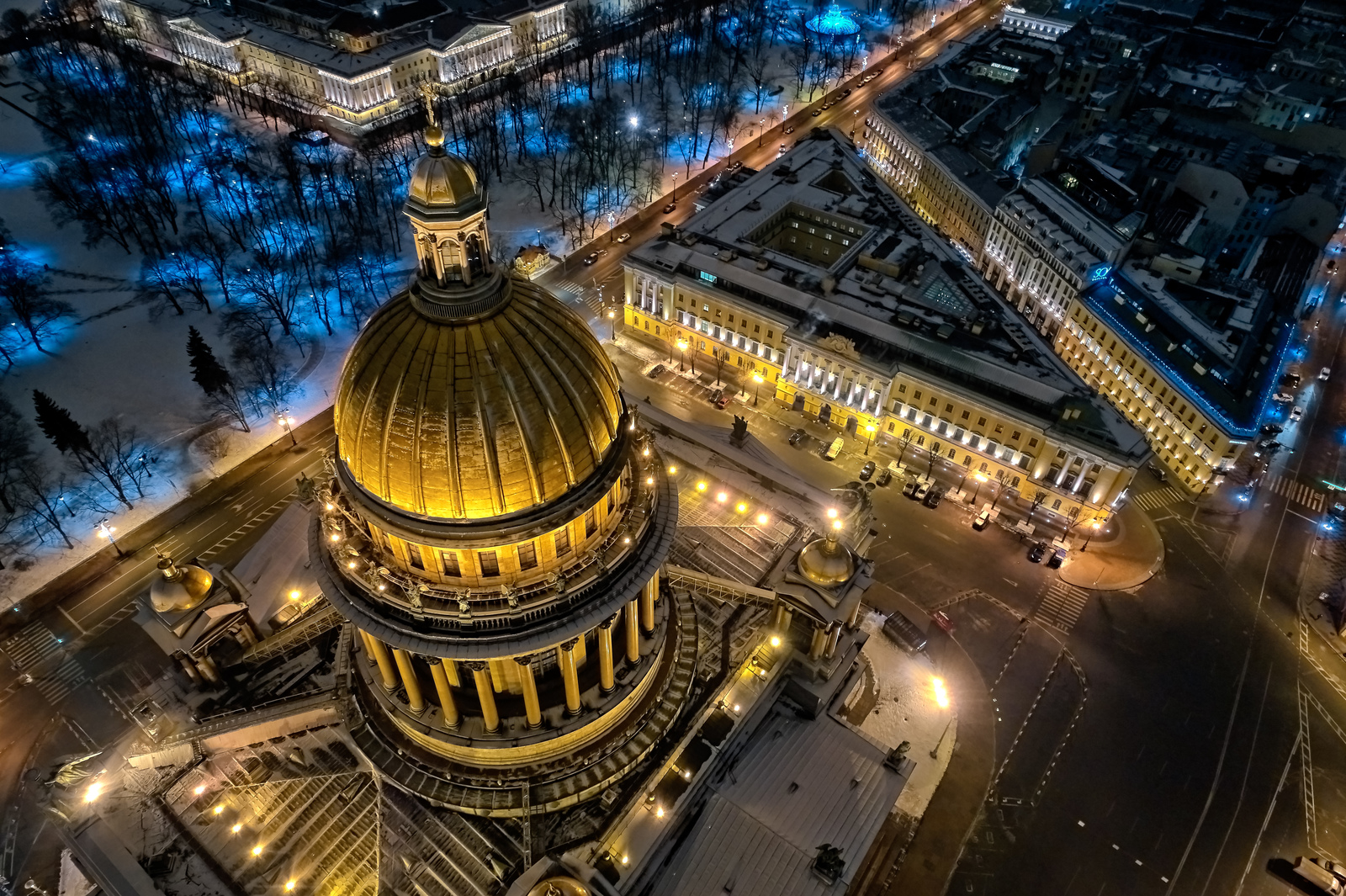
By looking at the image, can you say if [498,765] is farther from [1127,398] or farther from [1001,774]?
[1127,398]

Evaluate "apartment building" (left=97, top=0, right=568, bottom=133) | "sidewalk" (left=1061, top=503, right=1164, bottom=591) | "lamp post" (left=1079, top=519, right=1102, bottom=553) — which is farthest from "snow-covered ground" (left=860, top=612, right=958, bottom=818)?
"apartment building" (left=97, top=0, right=568, bottom=133)

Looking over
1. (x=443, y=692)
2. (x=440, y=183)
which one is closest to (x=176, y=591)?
(x=443, y=692)

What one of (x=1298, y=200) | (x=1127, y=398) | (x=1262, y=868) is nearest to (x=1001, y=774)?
(x=1262, y=868)

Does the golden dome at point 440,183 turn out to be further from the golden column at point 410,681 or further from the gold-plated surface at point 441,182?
the golden column at point 410,681

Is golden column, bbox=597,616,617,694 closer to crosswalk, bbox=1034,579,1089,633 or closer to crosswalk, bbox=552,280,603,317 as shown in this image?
crosswalk, bbox=1034,579,1089,633

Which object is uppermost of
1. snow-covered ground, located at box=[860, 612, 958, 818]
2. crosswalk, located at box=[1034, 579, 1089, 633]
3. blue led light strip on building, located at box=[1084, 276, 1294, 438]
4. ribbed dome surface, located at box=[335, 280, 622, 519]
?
ribbed dome surface, located at box=[335, 280, 622, 519]
